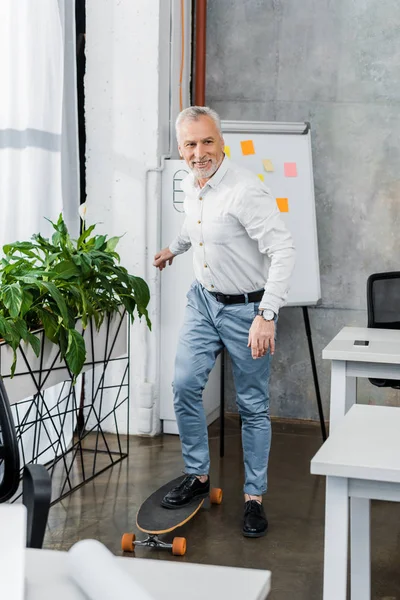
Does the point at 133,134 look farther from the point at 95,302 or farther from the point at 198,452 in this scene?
the point at 198,452

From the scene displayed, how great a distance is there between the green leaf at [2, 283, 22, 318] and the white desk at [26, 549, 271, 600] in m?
2.09

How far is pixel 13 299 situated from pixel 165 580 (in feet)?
7.32

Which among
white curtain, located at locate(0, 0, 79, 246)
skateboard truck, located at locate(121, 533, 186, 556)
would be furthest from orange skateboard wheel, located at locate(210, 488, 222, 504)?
white curtain, located at locate(0, 0, 79, 246)

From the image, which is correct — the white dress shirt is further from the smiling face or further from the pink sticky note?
the pink sticky note

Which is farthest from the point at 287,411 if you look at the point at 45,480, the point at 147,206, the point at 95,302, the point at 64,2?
the point at 45,480

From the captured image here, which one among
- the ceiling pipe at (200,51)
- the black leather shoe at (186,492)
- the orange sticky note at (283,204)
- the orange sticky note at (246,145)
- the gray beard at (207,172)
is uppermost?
the ceiling pipe at (200,51)

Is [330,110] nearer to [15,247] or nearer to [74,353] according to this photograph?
[15,247]

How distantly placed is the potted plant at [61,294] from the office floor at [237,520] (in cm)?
62

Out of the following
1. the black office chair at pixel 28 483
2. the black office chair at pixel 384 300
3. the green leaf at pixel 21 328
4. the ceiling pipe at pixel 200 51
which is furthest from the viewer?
the ceiling pipe at pixel 200 51

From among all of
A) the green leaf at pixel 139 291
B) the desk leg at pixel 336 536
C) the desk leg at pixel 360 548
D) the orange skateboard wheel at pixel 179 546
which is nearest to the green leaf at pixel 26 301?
the green leaf at pixel 139 291

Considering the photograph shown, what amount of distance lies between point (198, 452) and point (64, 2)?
7.60ft

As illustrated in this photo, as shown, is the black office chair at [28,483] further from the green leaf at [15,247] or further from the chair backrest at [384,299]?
the chair backrest at [384,299]

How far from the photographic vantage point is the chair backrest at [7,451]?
6.11ft

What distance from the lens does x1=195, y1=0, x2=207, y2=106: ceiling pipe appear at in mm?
4945
